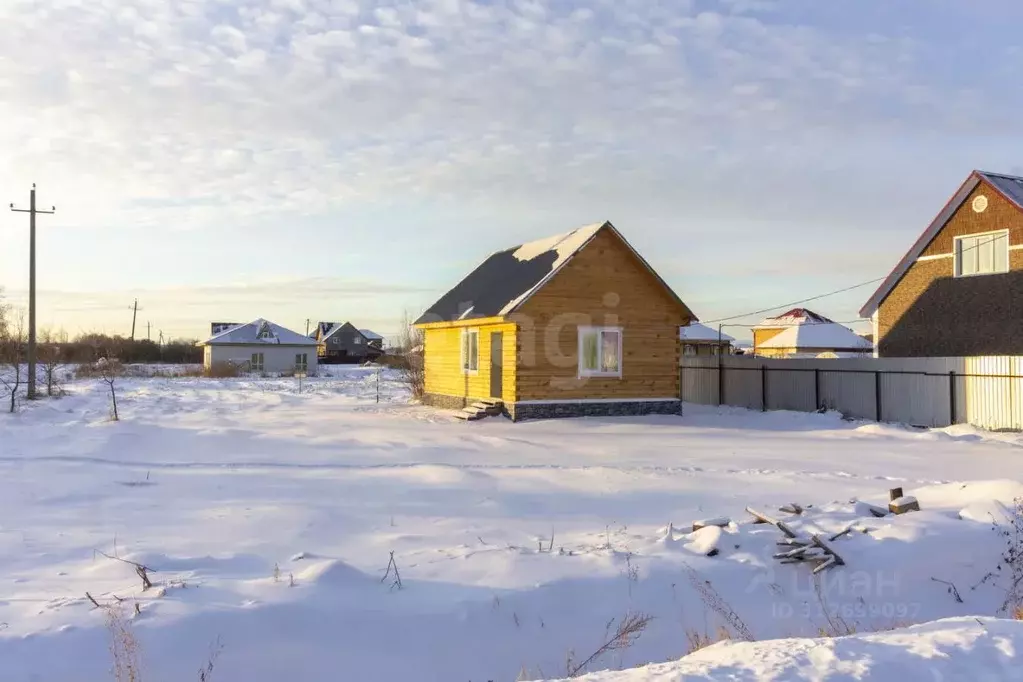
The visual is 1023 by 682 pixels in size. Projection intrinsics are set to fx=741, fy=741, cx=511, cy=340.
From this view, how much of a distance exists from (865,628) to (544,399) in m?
A: 13.1

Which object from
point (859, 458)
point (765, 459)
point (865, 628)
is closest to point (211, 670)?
point (865, 628)

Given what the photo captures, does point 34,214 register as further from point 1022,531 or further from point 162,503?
point 1022,531

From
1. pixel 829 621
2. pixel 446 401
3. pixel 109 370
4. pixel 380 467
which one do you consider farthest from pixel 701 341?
pixel 829 621

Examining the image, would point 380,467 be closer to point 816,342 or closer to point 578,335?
point 578,335

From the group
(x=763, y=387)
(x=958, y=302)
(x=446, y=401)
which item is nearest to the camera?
(x=958, y=302)

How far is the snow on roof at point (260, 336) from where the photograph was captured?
5222 centimetres

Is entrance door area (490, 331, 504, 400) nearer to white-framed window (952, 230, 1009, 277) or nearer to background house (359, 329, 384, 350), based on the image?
white-framed window (952, 230, 1009, 277)

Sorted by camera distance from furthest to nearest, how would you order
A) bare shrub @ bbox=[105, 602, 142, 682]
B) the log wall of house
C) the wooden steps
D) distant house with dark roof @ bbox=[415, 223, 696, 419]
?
1. the log wall of house
2. the wooden steps
3. distant house with dark roof @ bbox=[415, 223, 696, 419]
4. bare shrub @ bbox=[105, 602, 142, 682]

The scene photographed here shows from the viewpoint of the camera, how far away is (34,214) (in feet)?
90.6

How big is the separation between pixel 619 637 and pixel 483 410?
537 inches

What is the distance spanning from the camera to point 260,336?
2115 inches

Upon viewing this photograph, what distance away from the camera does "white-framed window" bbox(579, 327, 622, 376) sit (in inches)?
778

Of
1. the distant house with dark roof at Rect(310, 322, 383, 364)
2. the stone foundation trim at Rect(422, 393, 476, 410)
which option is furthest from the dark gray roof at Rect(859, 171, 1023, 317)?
the distant house with dark roof at Rect(310, 322, 383, 364)

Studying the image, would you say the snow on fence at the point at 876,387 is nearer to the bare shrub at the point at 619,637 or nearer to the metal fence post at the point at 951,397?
the metal fence post at the point at 951,397
